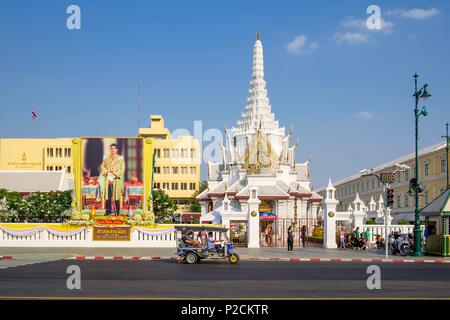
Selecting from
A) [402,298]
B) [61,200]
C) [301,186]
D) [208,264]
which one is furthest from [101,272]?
[301,186]

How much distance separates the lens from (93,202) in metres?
36.8

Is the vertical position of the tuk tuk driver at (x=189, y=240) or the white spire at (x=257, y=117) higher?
the white spire at (x=257, y=117)

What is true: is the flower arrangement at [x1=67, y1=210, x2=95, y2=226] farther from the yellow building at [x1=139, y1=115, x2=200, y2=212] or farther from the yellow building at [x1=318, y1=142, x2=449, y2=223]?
the yellow building at [x1=139, y1=115, x2=200, y2=212]

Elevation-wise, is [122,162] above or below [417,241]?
above

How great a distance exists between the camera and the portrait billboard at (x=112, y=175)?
36.8 metres

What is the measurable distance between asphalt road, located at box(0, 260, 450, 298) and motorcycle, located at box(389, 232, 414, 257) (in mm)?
7679

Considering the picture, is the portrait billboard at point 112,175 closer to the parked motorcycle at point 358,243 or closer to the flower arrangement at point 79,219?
the flower arrangement at point 79,219

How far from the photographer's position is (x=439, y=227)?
2936cm

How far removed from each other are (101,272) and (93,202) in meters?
18.8

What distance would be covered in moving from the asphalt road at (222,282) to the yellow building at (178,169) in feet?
250

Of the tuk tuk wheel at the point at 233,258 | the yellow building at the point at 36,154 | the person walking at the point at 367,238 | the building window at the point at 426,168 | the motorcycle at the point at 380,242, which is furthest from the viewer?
the yellow building at the point at 36,154

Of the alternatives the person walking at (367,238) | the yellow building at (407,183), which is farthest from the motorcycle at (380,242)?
the yellow building at (407,183)

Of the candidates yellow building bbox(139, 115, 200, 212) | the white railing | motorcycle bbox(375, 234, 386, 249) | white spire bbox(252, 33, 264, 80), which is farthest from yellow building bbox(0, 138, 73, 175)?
motorcycle bbox(375, 234, 386, 249)
